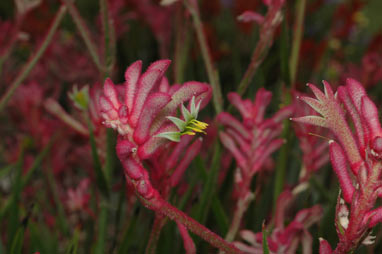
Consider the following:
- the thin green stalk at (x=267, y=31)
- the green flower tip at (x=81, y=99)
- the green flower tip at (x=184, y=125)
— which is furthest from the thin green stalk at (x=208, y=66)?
the green flower tip at (x=184, y=125)

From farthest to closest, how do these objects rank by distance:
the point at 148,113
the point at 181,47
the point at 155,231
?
the point at 181,47, the point at 155,231, the point at 148,113

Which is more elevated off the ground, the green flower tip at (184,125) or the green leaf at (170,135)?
the green flower tip at (184,125)

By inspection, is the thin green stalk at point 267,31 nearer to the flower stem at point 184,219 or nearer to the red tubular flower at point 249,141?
the red tubular flower at point 249,141

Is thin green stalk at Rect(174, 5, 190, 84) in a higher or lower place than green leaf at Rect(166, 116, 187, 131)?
higher

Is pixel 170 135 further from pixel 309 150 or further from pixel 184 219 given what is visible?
pixel 309 150

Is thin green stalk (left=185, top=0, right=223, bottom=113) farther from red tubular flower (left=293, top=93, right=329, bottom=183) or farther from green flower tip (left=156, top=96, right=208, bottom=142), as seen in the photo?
green flower tip (left=156, top=96, right=208, bottom=142)

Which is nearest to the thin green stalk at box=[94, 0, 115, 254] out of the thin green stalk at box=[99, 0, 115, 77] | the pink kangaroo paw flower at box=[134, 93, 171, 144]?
the thin green stalk at box=[99, 0, 115, 77]

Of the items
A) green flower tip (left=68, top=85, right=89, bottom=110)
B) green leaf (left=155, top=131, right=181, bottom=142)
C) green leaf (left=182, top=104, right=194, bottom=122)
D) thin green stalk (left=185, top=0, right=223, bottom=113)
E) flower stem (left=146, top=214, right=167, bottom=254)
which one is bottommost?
flower stem (left=146, top=214, right=167, bottom=254)

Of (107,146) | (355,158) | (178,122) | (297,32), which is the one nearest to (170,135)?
(178,122)

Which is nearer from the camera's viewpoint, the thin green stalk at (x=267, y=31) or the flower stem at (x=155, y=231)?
the flower stem at (x=155, y=231)
